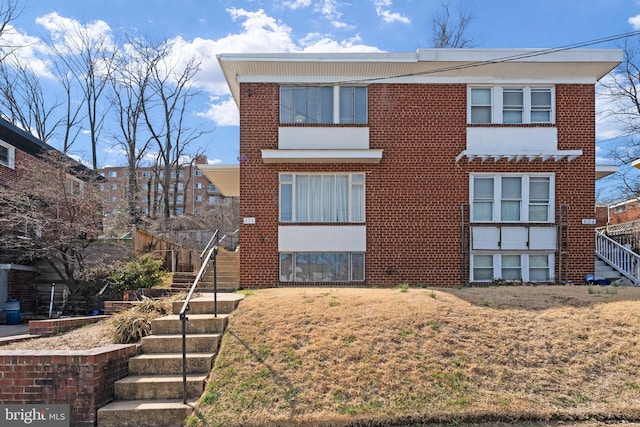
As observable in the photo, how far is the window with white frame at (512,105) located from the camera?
45.1 ft

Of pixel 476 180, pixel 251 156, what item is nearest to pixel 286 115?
pixel 251 156

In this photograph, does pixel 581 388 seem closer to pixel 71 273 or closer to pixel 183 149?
pixel 71 273

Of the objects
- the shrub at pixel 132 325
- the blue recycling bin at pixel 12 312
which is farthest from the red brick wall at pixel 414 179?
the blue recycling bin at pixel 12 312

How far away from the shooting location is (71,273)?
15188 millimetres

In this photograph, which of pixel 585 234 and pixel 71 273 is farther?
pixel 71 273

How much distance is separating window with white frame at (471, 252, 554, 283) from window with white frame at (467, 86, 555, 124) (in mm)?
4090

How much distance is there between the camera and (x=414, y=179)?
1365 centimetres

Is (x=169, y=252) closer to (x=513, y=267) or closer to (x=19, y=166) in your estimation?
(x=19, y=166)

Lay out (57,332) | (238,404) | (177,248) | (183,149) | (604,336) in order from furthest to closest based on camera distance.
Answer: (183,149) < (177,248) < (57,332) < (604,336) < (238,404)

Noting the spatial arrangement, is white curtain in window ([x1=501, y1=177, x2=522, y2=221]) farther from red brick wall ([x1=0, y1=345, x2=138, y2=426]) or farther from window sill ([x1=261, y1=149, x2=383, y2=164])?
red brick wall ([x1=0, y1=345, x2=138, y2=426])

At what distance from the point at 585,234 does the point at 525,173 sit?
2.59 m

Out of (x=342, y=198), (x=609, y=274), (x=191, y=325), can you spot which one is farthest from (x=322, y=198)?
(x=609, y=274)

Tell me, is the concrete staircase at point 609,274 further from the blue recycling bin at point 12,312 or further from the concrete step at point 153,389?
the blue recycling bin at point 12,312

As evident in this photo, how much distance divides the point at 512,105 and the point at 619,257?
5.85m
